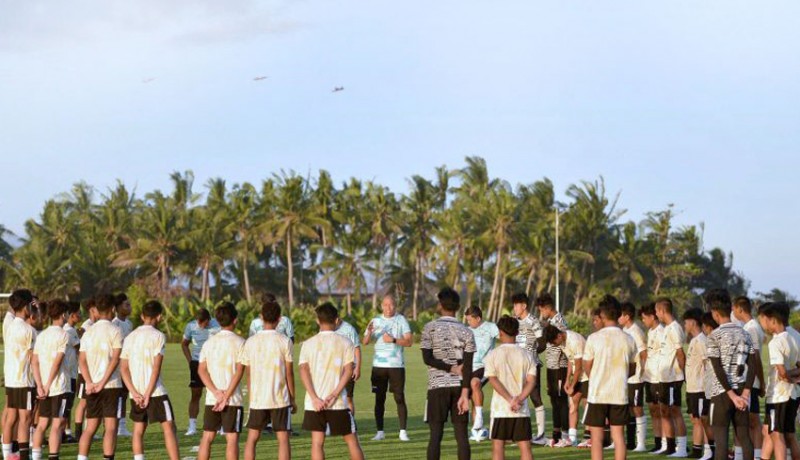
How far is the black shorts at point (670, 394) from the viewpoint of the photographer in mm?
13969

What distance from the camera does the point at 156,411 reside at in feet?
36.6

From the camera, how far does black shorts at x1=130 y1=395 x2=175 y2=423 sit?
11.1 meters

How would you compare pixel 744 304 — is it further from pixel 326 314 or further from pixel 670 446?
pixel 326 314

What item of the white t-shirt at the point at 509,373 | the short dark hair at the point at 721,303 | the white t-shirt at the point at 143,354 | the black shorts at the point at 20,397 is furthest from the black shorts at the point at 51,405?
the short dark hair at the point at 721,303

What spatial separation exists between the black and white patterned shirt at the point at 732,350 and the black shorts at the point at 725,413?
0.24 metres

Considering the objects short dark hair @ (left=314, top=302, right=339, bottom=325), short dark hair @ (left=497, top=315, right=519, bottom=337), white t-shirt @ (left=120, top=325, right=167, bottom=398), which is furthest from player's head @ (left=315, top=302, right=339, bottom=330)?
white t-shirt @ (left=120, top=325, right=167, bottom=398)

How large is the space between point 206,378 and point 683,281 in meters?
81.9

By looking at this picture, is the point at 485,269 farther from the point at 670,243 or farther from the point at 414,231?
the point at 670,243

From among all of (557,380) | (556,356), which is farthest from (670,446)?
(556,356)

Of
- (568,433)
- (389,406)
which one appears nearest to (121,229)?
(389,406)

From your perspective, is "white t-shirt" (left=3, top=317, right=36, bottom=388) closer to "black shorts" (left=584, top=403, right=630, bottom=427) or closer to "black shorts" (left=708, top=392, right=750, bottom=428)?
"black shorts" (left=584, top=403, right=630, bottom=427)

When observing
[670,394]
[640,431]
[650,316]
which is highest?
[650,316]

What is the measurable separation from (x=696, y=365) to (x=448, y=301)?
3616 millimetres

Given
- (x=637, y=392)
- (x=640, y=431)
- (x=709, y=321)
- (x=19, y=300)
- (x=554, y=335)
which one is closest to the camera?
(x=19, y=300)
